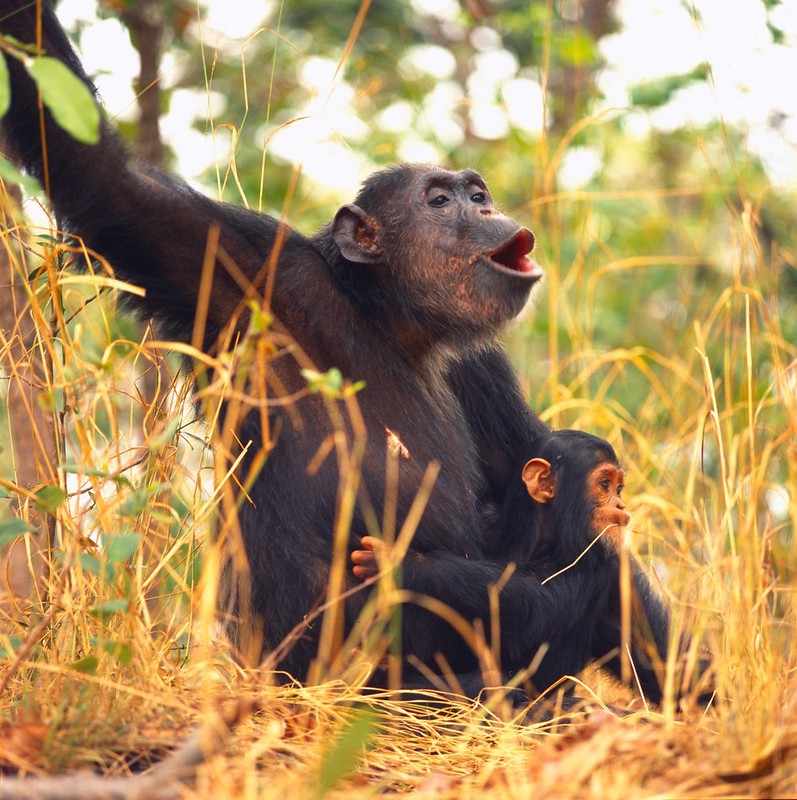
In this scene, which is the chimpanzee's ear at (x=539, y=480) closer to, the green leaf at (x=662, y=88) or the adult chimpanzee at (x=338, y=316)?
the adult chimpanzee at (x=338, y=316)

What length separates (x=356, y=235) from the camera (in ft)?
14.7

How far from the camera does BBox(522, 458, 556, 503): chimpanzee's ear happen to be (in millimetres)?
4422

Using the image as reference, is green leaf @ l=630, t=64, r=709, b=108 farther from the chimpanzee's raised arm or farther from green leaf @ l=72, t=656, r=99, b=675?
green leaf @ l=72, t=656, r=99, b=675

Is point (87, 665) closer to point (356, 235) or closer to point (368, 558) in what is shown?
point (368, 558)

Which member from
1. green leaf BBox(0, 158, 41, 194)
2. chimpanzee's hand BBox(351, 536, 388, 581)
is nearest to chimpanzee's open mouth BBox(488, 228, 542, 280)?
chimpanzee's hand BBox(351, 536, 388, 581)

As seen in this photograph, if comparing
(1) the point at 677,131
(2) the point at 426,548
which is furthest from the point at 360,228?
(1) the point at 677,131

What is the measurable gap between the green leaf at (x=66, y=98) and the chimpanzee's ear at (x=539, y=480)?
2400mm

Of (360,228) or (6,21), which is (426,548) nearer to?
(360,228)

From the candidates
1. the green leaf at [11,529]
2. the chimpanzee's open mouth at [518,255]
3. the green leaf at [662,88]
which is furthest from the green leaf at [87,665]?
the green leaf at [662,88]

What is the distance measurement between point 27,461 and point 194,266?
4.29 feet

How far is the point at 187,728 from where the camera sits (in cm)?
286

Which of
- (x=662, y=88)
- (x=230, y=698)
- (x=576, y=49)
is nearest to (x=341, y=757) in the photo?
(x=230, y=698)

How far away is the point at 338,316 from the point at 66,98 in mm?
1709

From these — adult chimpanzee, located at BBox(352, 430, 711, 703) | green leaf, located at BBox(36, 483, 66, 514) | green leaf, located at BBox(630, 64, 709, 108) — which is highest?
green leaf, located at BBox(630, 64, 709, 108)
